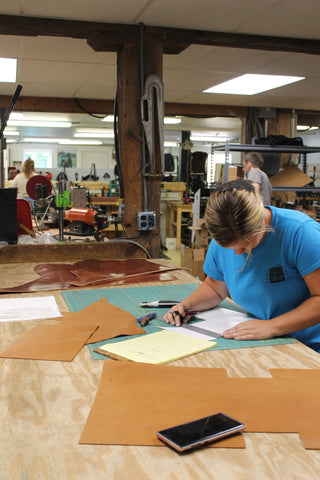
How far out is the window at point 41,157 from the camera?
720 inches

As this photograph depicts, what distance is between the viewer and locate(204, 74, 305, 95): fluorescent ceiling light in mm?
5415

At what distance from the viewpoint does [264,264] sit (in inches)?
64.8

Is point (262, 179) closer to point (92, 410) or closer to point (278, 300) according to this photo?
point (278, 300)

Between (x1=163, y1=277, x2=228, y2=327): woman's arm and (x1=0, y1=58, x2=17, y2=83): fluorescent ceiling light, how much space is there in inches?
154

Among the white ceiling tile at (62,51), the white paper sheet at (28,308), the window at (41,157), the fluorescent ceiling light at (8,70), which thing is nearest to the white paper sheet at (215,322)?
the white paper sheet at (28,308)

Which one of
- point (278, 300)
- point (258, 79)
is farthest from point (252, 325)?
point (258, 79)

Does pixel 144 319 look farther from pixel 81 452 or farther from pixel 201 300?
pixel 81 452

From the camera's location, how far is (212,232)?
1504mm

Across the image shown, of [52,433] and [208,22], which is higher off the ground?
[208,22]

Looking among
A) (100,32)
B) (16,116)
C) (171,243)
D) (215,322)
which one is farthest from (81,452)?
(16,116)

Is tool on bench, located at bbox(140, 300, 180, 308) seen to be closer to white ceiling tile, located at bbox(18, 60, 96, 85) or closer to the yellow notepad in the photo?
the yellow notepad

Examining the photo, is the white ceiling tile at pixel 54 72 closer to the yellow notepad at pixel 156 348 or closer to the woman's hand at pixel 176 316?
the woman's hand at pixel 176 316

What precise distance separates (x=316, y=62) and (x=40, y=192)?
2.94 metres

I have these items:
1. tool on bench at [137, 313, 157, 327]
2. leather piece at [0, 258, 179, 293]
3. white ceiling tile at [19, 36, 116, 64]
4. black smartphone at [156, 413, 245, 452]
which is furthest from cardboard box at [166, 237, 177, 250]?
black smartphone at [156, 413, 245, 452]
